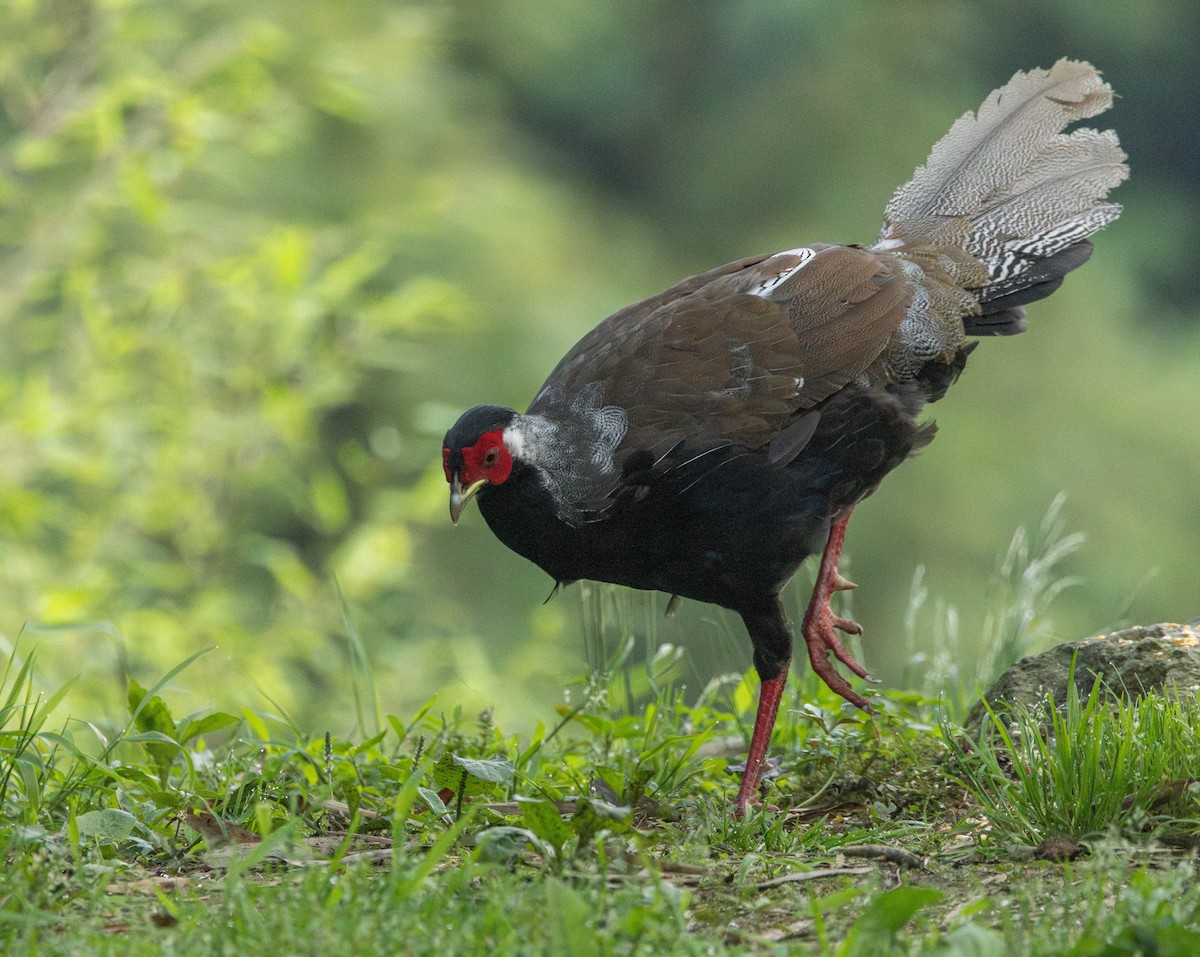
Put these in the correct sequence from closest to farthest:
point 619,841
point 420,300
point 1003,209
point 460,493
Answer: point 619,841, point 460,493, point 1003,209, point 420,300

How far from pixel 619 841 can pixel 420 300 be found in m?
4.30

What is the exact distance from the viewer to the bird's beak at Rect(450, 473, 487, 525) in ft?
11.5

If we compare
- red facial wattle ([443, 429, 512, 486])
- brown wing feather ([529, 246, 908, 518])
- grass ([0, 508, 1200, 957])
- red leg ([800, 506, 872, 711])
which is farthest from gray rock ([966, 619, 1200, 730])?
red facial wattle ([443, 429, 512, 486])

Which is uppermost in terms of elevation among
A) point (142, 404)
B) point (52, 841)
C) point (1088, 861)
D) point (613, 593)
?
point (142, 404)

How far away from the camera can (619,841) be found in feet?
8.38

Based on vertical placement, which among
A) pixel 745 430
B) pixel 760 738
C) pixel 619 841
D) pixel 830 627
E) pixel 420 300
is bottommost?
pixel 619 841

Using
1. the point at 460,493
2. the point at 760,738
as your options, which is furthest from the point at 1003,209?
the point at 460,493

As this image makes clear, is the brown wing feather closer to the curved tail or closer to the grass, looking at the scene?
the curved tail

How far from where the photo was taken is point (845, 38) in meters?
11.2

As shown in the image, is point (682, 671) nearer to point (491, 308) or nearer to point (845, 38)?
point (491, 308)

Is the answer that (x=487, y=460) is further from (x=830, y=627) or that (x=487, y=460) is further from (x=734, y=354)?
(x=830, y=627)

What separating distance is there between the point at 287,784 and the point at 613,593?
136cm

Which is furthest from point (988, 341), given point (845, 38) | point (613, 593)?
point (613, 593)

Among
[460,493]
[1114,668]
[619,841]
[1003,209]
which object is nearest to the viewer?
[619,841]
